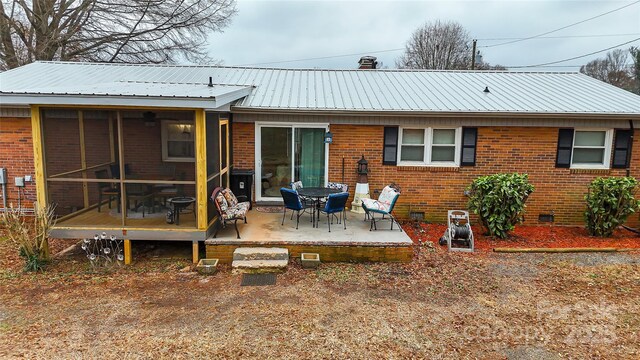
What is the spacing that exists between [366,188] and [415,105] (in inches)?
86.1

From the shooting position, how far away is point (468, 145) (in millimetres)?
8766

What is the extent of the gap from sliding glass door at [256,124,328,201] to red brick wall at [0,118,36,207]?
505 centimetres

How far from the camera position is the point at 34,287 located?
5461 millimetres

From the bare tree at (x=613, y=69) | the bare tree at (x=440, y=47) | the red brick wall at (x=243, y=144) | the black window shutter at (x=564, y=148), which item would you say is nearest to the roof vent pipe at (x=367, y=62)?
the red brick wall at (x=243, y=144)

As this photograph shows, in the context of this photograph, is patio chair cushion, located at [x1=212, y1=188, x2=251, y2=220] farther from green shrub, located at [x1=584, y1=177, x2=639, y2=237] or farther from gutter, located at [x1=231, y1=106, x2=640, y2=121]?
green shrub, located at [x1=584, y1=177, x2=639, y2=237]

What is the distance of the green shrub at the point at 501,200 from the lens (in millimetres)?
7609

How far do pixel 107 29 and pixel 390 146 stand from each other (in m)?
15.5

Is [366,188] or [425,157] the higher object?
[425,157]

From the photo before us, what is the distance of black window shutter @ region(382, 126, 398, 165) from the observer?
344 inches

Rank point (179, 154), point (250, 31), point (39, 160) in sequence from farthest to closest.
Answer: point (250, 31) < point (179, 154) < point (39, 160)

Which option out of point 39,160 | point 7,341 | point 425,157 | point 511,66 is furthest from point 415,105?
point 511,66

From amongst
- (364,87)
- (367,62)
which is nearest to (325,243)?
(364,87)

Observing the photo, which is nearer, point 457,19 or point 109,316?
point 109,316

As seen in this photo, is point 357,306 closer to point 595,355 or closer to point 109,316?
point 595,355
